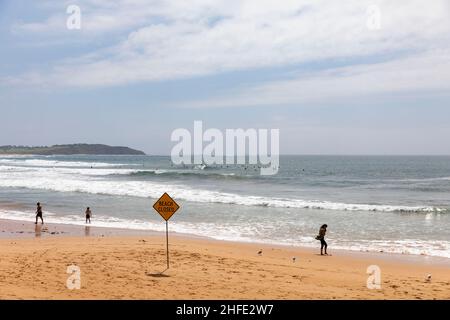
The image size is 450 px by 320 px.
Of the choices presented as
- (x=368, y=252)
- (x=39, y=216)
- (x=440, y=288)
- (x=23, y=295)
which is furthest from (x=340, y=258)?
(x=39, y=216)

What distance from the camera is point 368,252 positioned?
643 inches

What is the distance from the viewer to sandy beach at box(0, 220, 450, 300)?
9883mm

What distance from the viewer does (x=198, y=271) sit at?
39.4 ft

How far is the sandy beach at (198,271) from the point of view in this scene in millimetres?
9883
